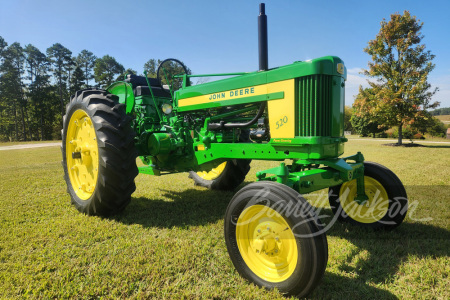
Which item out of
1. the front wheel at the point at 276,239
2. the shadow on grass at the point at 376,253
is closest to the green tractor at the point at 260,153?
the front wheel at the point at 276,239

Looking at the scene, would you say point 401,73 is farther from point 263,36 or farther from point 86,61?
point 86,61

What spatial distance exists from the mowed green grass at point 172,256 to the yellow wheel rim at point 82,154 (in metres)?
0.40

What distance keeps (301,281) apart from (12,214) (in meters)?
3.81

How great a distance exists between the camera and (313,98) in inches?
97.3

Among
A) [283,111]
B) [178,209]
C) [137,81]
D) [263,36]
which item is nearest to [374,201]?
[283,111]

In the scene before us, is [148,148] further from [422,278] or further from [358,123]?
[358,123]

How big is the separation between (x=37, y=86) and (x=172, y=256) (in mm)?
42268

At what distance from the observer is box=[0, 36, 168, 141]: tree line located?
33.9 metres

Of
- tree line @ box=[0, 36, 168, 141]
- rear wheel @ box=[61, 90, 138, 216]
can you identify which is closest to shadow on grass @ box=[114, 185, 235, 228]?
rear wheel @ box=[61, 90, 138, 216]

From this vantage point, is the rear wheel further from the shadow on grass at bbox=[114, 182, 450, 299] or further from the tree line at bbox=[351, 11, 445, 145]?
the tree line at bbox=[351, 11, 445, 145]

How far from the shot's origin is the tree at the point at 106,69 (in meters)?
40.1

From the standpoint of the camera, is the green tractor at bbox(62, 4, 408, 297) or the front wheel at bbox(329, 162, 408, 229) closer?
the green tractor at bbox(62, 4, 408, 297)

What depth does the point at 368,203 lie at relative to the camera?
10.4 ft

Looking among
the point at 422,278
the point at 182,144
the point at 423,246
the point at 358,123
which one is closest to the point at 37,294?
the point at 182,144
